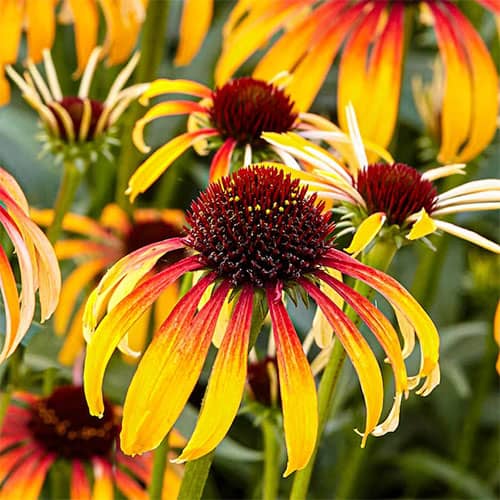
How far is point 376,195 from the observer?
22.5 inches

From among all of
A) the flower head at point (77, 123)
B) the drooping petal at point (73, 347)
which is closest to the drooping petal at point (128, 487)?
the drooping petal at point (73, 347)

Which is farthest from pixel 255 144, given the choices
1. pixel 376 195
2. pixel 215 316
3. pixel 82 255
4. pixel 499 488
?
pixel 499 488

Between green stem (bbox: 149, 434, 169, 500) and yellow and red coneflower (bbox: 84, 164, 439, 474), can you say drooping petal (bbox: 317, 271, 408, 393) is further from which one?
green stem (bbox: 149, 434, 169, 500)

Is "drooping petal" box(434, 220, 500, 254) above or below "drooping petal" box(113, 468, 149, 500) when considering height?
above

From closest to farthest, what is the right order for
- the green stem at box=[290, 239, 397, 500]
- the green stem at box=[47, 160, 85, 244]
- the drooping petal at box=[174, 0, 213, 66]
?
the green stem at box=[290, 239, 397, 500], the green stem at box=[47, 160, 85, 244], the drooping petal at box=[174, 0, 213, 66]

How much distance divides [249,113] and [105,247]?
50cm

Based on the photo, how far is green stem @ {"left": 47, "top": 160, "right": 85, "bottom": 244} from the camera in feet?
2.41

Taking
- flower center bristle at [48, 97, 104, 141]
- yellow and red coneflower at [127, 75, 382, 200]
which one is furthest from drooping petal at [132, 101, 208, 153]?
flower center bristle at [48, 97, 104, 141]

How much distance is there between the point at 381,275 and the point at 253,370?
0.82 feet

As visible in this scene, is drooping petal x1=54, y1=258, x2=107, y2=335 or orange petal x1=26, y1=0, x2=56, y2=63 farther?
drooping petal x1=54, y1=258, x2=107, y2=335

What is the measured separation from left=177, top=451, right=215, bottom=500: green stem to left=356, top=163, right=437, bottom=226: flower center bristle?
179 millimetres

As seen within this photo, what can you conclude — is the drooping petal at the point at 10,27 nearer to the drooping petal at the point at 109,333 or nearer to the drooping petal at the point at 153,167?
the drooping petal at the point at 153,167

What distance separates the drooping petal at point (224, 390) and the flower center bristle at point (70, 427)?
345mm

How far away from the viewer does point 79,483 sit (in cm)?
76
